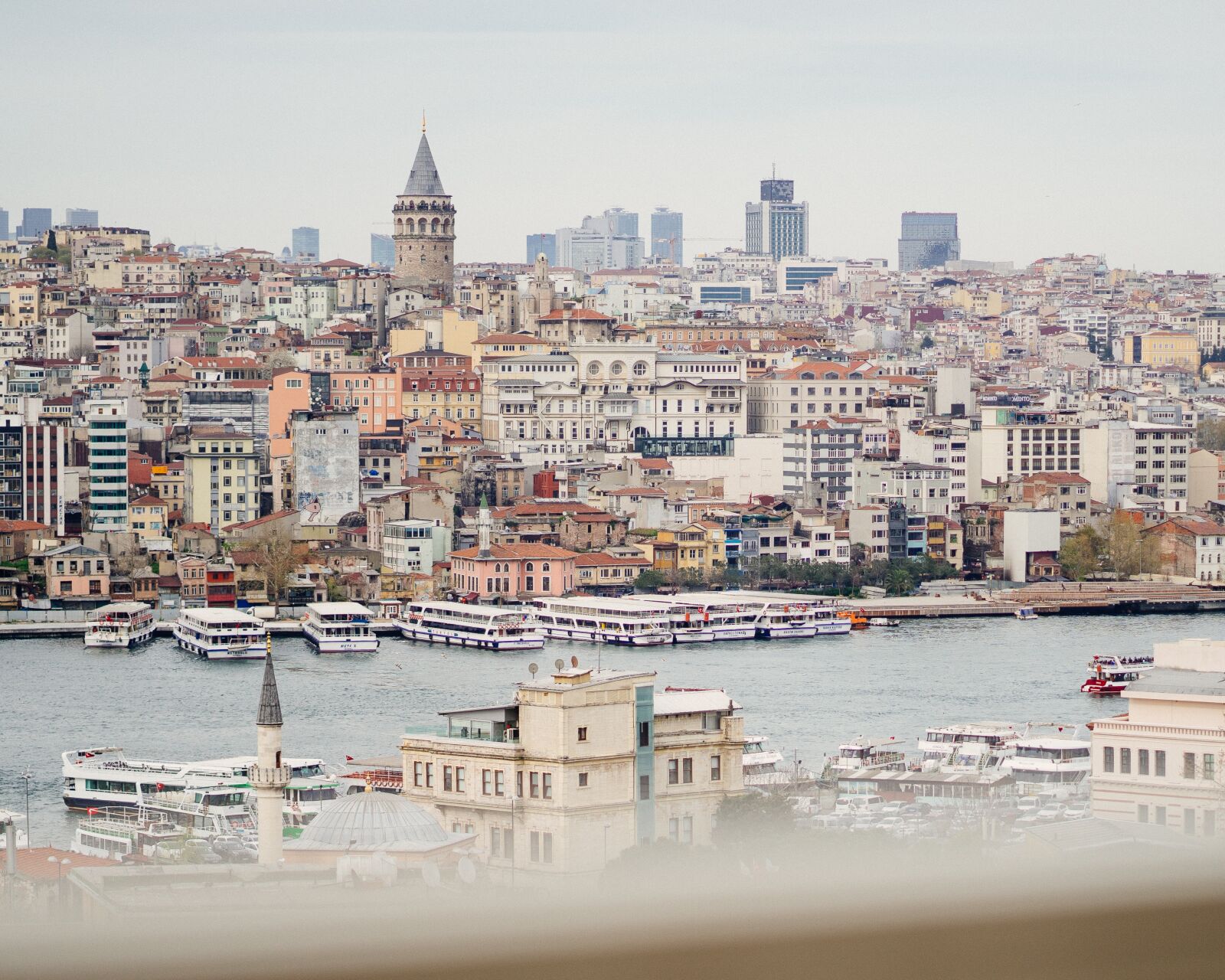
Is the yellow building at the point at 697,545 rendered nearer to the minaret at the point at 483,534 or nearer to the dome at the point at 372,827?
the minaret at the point at 483,534

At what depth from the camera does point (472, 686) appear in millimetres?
8602

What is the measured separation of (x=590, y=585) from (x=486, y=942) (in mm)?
10756

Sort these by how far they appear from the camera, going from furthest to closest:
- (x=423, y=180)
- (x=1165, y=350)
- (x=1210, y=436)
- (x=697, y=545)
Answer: (x=1165, y=350) → (x=423, y=180) → (x=1210, y=436) → (x=697, y=545)

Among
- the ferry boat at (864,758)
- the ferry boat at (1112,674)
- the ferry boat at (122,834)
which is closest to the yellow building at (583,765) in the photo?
the ferry boat at (122,834)

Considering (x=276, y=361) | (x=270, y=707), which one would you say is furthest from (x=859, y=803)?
(x=276, y=361)

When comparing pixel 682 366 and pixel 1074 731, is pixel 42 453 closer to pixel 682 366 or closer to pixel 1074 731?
pixel 682 366

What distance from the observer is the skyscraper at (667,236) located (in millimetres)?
29047

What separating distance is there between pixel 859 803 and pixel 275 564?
5961 mm

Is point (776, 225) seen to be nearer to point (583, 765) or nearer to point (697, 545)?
point (697, 545)

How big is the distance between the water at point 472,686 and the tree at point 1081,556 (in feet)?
2.54

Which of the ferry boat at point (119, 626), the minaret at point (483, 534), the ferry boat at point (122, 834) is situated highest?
the minaret at point (483, 534)

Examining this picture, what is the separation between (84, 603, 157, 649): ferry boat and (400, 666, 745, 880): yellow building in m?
5.02

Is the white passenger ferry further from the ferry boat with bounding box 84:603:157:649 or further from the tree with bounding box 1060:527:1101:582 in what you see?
the ferry boat with bounding box 84:603:157:649

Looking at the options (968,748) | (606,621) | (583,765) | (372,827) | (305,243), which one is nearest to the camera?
(372,827)
